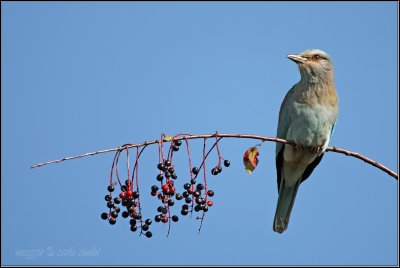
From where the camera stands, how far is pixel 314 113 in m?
6.78

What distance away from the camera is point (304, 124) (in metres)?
6.68

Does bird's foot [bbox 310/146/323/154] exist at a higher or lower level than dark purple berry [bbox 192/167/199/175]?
lower

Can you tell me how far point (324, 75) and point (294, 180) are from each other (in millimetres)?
1396

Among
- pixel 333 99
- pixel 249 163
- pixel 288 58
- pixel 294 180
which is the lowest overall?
pixel 294 180

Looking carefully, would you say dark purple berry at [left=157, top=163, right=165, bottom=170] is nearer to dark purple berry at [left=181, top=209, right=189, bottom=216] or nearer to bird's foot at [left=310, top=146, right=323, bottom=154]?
dark purple berry at [left=181, top=209, right=189, bottom=216]

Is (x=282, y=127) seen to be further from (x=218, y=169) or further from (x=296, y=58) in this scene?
(x=218, y=169)

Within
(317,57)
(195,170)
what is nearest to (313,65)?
(317,57)

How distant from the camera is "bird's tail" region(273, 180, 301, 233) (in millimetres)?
6969

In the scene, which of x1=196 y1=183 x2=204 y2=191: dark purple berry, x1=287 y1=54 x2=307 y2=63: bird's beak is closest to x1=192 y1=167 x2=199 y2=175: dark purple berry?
x1=196 y1=183 x2=204 y2=191: dark purple berry

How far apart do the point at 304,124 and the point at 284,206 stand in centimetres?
113

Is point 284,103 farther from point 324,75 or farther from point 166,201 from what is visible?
point 166,201

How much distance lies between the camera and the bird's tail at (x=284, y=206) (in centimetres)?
697

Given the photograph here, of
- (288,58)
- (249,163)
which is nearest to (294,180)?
(288,58)

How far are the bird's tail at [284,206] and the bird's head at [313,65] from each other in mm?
1371
